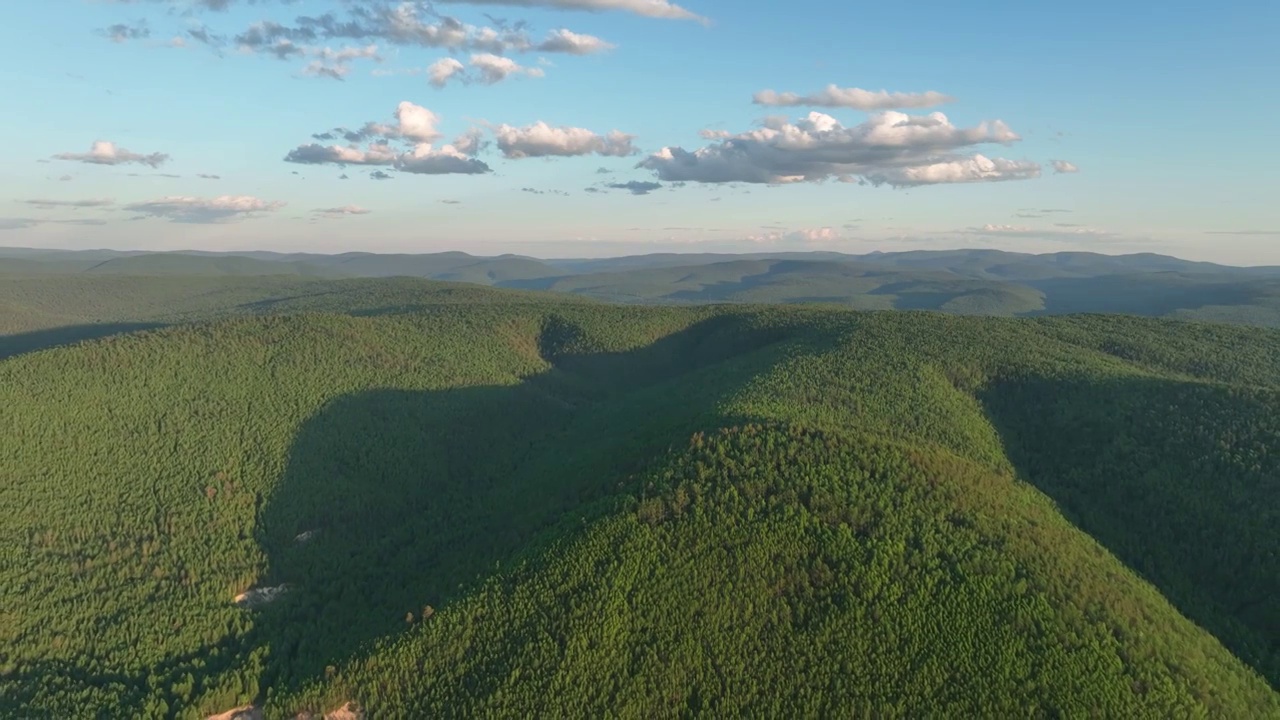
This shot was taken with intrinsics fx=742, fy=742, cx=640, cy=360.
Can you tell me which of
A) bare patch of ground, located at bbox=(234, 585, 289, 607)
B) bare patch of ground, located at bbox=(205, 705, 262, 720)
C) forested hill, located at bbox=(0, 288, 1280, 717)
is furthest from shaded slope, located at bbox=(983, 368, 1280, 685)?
bare patch of ground, located at bbox=(234, 585, 289, 607)

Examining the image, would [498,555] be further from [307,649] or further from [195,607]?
[195,607]


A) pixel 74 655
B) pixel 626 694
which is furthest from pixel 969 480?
pixel 74 655

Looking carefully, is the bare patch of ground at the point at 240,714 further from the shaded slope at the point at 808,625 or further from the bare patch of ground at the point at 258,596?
the bare patch of ground at the point at 258,596

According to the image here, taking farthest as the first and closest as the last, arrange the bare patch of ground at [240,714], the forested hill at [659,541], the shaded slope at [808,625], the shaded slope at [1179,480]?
the shaded slope at [1179,480], the bare patch of ground at [240,714], the forested hill at [659,541], the shaded slope at [808,625]

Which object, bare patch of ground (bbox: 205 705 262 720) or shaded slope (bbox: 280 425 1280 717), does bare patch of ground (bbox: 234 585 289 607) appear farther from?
shaded slope (bbox: 280 425 1280 717)

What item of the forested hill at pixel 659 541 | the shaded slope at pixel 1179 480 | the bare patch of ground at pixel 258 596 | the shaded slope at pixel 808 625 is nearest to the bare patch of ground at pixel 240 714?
the forested hill at pixel 659 541

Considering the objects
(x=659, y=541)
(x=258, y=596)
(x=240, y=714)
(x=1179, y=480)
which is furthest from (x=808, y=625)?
(x=258, y=596)

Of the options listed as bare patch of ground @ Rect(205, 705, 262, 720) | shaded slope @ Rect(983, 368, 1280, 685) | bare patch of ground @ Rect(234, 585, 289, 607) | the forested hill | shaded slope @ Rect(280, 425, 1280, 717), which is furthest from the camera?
bare patch of ground @ Rect(234, 585, 289, 607)

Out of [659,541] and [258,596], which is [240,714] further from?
[659,541]
